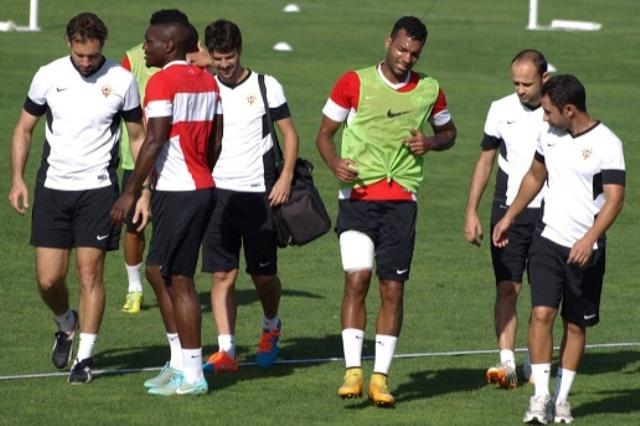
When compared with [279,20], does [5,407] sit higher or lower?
lower

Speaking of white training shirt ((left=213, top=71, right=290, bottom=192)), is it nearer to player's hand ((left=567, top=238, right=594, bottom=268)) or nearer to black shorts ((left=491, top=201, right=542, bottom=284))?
black shorts ((left=491, top=201, right=542, bottom=284))

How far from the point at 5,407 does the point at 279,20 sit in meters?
28.8

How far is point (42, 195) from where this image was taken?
10953 millimetres

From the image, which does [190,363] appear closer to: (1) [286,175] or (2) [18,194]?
(1) [286,175]

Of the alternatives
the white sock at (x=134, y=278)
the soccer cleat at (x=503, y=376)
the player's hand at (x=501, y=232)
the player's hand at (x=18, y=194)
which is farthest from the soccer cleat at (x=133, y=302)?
the player's hand at (x=501, y=232)

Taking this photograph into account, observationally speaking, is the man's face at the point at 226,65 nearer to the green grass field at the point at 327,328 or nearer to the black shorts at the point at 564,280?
the green grass field at the point at 327,328

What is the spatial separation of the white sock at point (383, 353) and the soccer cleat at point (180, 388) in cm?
103

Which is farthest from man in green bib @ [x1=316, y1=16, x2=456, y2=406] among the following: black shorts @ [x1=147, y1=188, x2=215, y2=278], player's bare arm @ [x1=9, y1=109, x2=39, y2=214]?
player's bare arm @ [x1=9, y1=109, x2=39, y2=214]

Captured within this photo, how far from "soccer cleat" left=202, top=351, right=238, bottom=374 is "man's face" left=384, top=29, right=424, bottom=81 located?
7.26 ft

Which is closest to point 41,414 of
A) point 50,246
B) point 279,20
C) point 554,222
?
point 50,246

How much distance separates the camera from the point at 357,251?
10.5 meters

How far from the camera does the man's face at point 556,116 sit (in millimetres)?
9711

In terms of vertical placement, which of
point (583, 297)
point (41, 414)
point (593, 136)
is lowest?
point (41, 414)

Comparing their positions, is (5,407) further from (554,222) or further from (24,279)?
(24,279)
